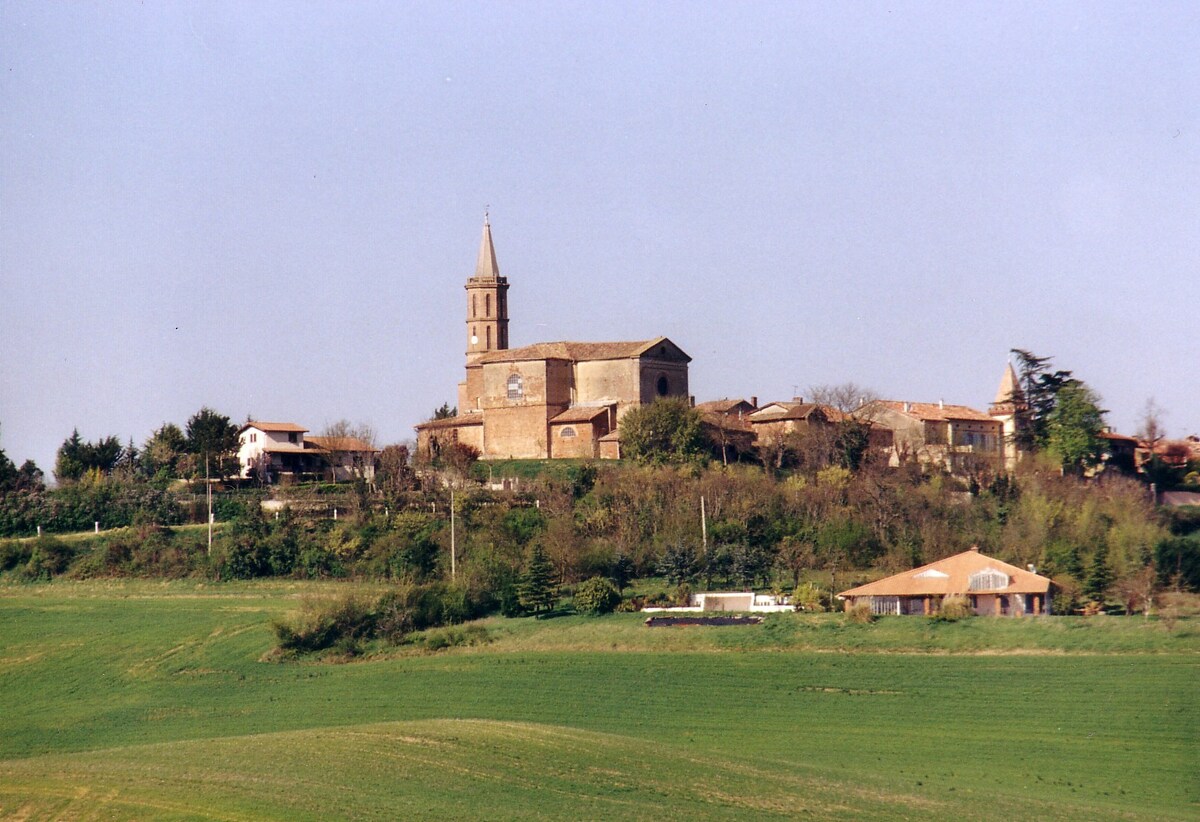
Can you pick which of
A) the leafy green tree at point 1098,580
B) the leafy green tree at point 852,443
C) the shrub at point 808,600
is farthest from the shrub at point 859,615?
the leafy green tree at point 852,443

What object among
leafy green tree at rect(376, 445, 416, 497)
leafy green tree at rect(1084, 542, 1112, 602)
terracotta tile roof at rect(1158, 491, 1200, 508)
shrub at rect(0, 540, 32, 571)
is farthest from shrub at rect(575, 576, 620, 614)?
terracotta tile roof at rect(1158, 491, 1200, 508)

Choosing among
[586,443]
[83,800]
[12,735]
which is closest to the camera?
[83,800]

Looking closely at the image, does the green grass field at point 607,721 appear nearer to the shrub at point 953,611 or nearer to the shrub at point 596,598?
the shrub at point 953,611

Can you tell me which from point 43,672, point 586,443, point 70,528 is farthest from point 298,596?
point 586,443

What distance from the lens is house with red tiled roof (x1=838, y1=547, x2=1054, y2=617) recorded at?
137ft

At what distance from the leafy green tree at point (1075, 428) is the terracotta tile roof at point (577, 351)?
587 inches

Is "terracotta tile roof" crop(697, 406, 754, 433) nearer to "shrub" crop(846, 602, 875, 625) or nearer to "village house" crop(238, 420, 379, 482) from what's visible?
"village house" crop(238, 420, 379, 482)

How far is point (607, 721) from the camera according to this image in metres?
33.8

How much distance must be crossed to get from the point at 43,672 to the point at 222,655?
436cm

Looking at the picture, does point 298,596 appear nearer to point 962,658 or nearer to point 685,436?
point 685,436

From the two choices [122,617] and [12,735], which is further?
[122,617]

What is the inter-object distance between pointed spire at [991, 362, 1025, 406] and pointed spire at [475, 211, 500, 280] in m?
22.2

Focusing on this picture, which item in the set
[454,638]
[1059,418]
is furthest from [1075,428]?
[454,638]

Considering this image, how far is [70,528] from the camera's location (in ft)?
192
